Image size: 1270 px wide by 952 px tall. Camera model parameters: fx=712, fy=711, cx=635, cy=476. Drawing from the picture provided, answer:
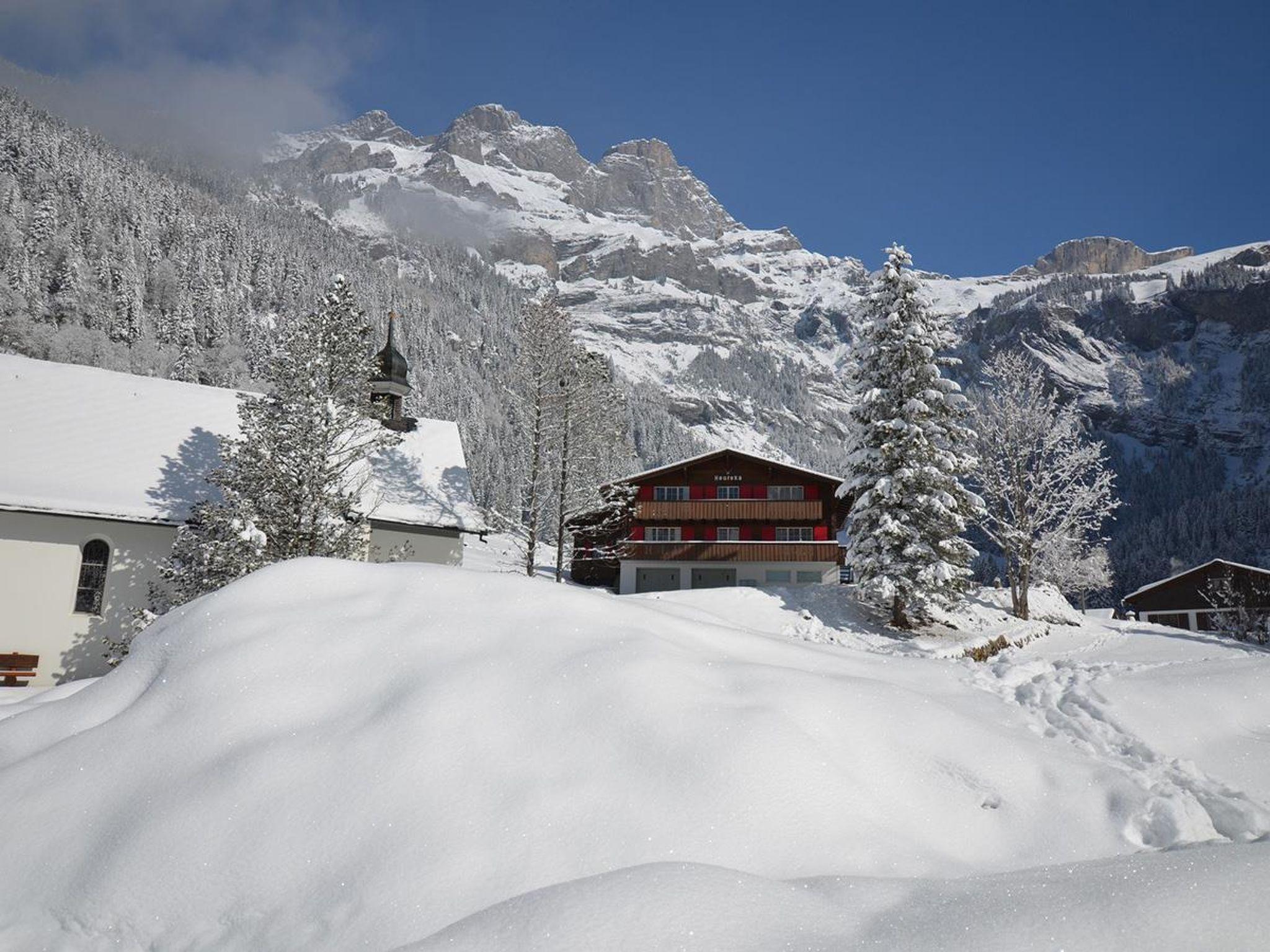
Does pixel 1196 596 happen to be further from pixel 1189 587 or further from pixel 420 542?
pixel 420 542

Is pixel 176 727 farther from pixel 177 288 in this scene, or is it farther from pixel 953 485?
pixel 177 288

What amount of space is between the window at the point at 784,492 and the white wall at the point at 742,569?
3903 millimetres

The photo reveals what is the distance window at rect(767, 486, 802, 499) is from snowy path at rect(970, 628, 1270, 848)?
32129mm

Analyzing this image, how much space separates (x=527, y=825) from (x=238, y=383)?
99.4m

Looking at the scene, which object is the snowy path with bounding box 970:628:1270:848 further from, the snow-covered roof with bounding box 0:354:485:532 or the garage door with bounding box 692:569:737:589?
the garage door with bounding box 692:569:737:589

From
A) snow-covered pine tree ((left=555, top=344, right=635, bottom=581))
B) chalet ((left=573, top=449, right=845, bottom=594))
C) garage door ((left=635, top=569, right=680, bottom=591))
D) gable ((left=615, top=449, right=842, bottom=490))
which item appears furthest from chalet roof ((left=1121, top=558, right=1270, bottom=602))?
snow-covered pine tree ((left=555, top=344, right=635, bottom=581))

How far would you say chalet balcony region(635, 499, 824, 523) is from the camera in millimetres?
40625

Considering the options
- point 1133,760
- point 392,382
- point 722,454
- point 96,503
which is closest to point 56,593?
point 96,503

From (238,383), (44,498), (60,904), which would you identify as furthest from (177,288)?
(60,904)

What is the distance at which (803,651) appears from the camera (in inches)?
275

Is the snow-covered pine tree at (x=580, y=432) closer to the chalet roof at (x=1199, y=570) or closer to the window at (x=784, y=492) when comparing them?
the window at (x=784, y=492)

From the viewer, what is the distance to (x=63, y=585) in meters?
19.1

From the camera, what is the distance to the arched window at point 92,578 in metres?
19.5

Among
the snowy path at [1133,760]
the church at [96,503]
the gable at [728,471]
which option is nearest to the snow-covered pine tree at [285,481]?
the church at [96,503]
